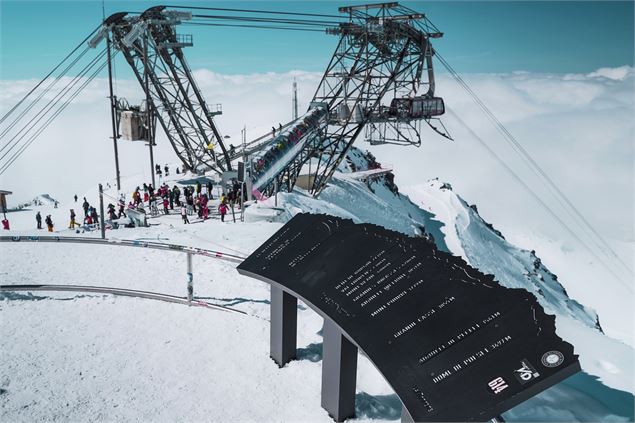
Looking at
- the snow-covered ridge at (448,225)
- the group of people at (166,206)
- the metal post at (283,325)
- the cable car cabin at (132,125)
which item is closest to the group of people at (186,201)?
the group of people at (166,206)

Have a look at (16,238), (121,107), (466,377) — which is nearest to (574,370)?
(466,377)

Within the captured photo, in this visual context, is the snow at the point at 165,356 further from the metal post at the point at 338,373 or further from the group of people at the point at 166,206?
the group of people at the point at 166,206

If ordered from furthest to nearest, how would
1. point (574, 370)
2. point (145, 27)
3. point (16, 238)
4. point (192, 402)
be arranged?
point (145, 27), point (16, 238), point (192, 402), point (574, 370)

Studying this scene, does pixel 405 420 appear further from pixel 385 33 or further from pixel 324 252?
pixel 385 33

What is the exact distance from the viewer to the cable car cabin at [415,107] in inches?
1446

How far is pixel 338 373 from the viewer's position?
8508 millimetres

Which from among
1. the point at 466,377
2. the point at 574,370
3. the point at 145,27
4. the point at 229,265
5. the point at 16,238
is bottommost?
the point at 229,265

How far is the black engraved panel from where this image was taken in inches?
224

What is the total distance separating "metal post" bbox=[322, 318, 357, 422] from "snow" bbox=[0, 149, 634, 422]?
13.6 inches

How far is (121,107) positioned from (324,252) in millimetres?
27538

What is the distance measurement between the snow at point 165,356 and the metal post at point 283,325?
0.98 ft

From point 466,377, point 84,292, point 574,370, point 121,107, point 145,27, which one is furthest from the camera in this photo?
point 121,107

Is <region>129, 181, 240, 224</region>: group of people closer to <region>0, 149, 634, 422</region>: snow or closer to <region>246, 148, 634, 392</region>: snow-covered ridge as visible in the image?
<region>246, 148, 634, 392</region>: snow-covered ridge

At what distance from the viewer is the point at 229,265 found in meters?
16.4
